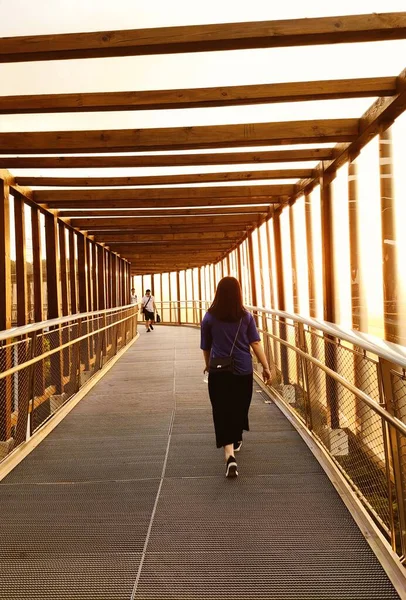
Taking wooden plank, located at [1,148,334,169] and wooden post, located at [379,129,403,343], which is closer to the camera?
wooden post, located at [379,129,403,343]

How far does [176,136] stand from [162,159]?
3.09 feet

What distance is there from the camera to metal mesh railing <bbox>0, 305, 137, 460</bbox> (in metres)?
4.81

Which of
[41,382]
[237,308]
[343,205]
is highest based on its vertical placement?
[343,205]

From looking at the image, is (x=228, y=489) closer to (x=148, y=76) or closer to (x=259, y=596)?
(x=259, y=596)

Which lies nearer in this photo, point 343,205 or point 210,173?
point 343,205

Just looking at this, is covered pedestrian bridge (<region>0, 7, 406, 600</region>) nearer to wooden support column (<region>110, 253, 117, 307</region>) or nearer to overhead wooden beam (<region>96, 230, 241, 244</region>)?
overhead wooden beam (<region>96, 230, 241, 244</region>)

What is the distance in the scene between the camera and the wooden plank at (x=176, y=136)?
5.67 meters

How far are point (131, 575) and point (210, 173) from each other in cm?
599

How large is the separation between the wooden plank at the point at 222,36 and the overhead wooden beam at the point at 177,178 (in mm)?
3996

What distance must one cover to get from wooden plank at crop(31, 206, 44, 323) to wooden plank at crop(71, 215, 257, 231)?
2.33 metres

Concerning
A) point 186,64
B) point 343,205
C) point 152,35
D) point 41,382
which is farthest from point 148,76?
point 41,382

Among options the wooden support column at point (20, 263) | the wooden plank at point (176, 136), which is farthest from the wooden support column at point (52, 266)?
the wooden plank at point (176, 136)

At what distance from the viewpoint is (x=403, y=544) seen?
2.48m

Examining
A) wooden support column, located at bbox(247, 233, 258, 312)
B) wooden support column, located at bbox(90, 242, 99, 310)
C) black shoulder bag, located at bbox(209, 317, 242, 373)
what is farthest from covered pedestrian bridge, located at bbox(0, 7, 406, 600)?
wooden support column, located at bbox(90, 242, 99, 310)
